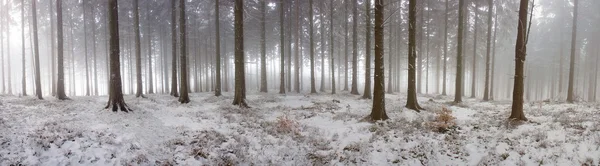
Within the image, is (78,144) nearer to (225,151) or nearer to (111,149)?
(111,149)

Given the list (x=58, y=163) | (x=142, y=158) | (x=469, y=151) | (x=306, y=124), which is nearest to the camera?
(x=58, y=163)

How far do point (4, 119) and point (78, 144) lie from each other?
425cm

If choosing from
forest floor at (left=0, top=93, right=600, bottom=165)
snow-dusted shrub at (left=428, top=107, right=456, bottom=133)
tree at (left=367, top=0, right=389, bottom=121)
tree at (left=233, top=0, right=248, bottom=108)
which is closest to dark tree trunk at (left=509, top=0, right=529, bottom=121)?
forest floor at (left=0, top=93, right=600, bottom=165)

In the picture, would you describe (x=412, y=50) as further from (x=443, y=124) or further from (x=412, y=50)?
(x=443, y=124)

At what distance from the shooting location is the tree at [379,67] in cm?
1066

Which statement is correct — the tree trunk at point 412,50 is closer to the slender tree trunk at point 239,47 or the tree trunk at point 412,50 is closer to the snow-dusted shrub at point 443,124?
the snow-dusted shrub at point 443,124

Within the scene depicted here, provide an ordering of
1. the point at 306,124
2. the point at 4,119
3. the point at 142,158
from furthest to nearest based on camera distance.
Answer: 1. the point at 306,124
2. the point at 4,119
3. the point at 142,158

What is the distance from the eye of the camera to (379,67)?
1082cm

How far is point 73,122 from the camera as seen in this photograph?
935 cm

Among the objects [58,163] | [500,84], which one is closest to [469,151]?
[58,163]

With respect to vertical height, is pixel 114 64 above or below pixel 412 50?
below

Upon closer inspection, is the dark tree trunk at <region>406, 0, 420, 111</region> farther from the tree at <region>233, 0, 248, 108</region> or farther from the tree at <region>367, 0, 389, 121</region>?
the tree at <region>233, 0, 248, 108</region>

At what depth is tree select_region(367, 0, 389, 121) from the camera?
1066 centimetres

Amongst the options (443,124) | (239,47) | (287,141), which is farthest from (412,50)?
(239,47)
